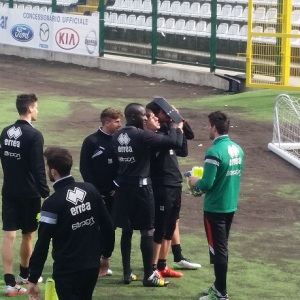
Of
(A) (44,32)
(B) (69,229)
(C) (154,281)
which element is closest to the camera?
(B) (69,229)

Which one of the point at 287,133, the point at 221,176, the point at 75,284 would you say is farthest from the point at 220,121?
the point at 287,133

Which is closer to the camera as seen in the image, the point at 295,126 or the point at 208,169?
the point at 208,169

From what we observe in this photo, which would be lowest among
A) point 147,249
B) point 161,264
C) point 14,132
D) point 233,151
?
point 161,264

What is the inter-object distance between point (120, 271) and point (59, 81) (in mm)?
15109

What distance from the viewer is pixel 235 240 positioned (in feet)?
35.7

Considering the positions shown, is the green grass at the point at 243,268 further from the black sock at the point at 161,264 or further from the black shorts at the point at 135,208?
the black shorts at the point at 135,208

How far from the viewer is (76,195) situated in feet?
21.8

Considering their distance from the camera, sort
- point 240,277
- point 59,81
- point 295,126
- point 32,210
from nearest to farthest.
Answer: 1. point 32,210
2. point 240,277
3. point 295,126
4. point 59,81

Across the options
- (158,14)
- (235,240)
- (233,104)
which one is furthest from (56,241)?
(158,14)

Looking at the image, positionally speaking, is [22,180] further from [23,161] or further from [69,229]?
→ [69,229]

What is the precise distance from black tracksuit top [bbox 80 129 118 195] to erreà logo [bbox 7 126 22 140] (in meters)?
0.97

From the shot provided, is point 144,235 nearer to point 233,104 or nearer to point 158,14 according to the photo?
point 233,104

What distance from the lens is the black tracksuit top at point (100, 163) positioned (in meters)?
9.40

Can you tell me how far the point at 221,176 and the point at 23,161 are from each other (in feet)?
6.44
